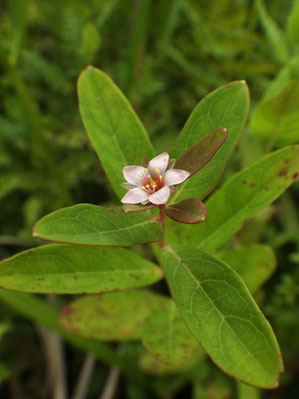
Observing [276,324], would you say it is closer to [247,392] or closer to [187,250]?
[247,392]

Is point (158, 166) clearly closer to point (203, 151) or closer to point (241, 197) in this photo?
point (203, 151)

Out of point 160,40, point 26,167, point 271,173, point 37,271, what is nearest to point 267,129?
point 271,173

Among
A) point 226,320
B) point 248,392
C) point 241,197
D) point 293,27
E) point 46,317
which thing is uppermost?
point 293,27

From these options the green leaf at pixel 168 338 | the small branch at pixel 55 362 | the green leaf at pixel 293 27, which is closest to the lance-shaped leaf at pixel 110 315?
the green leaf at pixel 168 338

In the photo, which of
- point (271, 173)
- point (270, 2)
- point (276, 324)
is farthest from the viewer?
point (270, 2)

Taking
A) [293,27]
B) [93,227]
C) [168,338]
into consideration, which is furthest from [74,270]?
[293,27]
